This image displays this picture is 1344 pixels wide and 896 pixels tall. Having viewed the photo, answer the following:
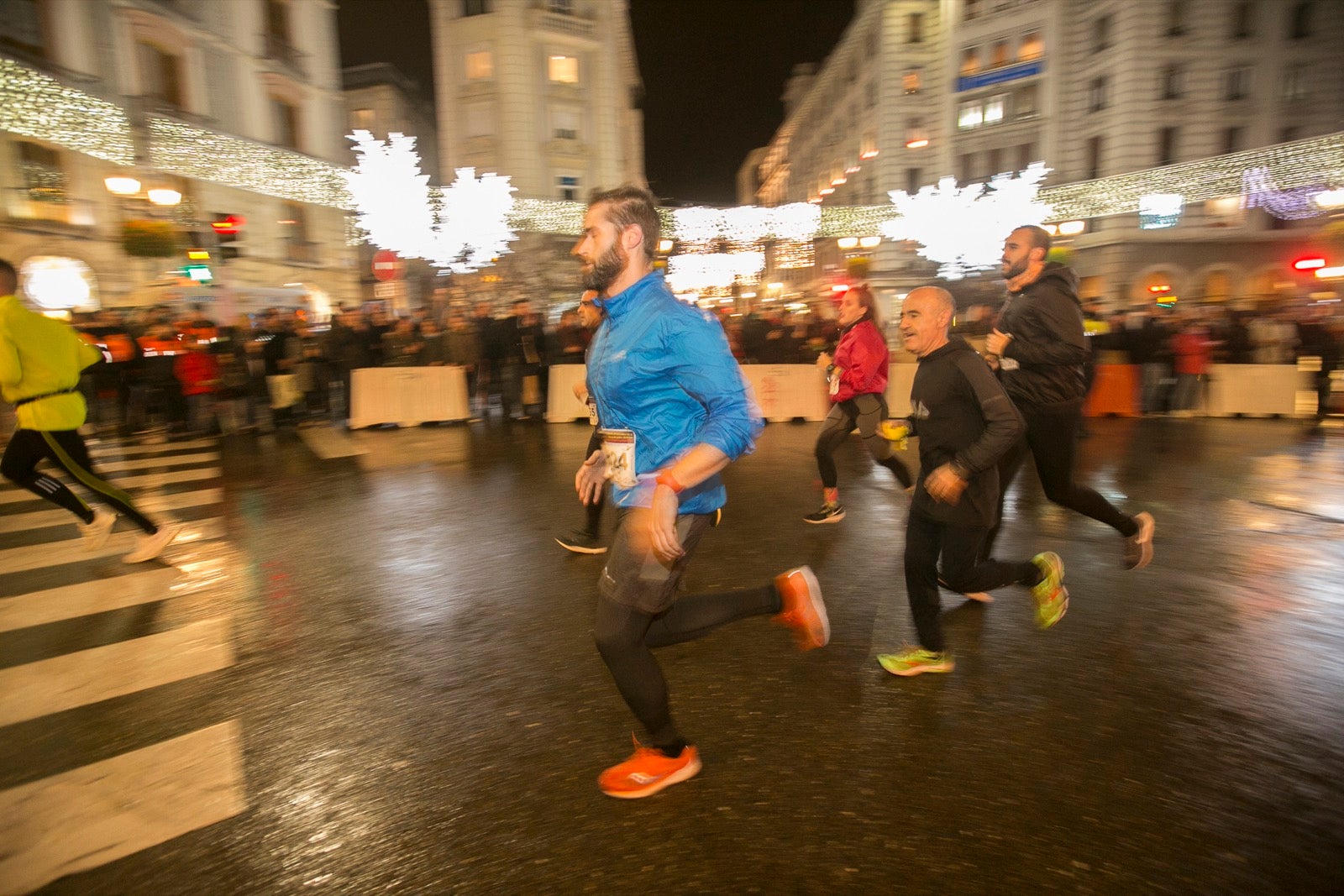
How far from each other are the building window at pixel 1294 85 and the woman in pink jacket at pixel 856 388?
129ft

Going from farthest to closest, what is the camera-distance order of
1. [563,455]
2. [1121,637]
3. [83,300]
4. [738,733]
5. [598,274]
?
[83,300]
[563,455]
[1121,637]
[738,733]
[598,274]

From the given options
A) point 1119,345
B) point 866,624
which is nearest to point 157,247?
point 866,624

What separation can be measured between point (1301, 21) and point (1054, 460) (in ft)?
136

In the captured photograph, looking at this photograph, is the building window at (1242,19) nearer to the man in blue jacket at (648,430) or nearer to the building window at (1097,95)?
the building window at (1097,95)

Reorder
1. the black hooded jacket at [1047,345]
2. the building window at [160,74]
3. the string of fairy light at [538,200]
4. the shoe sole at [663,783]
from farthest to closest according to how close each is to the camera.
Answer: the building window at [160,74]
the string of fairy light at [538,200]
the black hooded jacket at [1047,345]
the shoe sole at [663,783]

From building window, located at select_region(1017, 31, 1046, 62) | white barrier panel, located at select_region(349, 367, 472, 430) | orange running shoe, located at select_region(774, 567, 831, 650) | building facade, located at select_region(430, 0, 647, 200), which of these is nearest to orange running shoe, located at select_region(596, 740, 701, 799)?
orange running shoe, located at select_region(774, 567, 831, 650)

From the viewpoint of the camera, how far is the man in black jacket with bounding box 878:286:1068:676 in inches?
124

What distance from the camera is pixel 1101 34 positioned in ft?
118

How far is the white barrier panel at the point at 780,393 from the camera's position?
542 inches

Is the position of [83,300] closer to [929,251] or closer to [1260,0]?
[929,251]

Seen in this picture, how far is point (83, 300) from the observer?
2217 cm

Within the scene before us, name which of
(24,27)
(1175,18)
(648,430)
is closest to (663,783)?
(648,430)

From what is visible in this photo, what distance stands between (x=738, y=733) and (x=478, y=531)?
3659 millimetres

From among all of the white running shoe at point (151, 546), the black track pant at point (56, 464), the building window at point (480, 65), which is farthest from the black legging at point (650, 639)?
the building window at point (480, 65)
